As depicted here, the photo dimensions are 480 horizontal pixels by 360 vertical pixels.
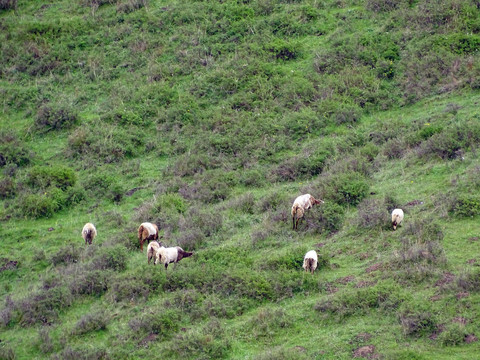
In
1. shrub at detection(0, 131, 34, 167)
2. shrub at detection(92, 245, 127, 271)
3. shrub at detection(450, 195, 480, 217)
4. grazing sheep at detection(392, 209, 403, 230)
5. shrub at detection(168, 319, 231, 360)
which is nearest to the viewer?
shrub at detection(168, 319, 231, 360)

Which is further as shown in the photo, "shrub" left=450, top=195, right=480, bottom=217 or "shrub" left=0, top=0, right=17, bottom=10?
"shrub" left=0, top=0, right=17, bottom=10

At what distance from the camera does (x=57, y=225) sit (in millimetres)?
18938

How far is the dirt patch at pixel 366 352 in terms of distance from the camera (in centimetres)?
1005

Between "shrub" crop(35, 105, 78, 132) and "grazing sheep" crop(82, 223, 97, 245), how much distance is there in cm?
808

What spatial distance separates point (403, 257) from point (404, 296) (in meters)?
1.43

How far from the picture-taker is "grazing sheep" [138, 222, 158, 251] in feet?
52.5

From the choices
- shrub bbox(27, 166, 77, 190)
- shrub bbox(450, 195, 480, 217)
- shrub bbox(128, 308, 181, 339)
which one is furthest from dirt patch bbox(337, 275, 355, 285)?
shrub bbox(27, 166, 77, 190)

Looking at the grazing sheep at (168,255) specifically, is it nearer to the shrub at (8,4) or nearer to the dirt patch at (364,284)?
the dirt patch at (364,284)

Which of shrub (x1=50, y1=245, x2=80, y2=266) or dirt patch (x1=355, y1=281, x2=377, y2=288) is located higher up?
dirt patch (x1=355, y1=281, x2=377, y2=288)

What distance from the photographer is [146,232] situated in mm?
16016

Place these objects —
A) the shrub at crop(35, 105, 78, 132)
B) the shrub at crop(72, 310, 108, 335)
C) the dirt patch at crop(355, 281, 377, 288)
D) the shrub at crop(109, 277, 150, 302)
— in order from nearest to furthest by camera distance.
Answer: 1. the dirt patch at crop(355, 281, 377, 288)
2. the shrub at crop(72, 310, 108, 335)
3. the shrub at crop(109, 277, 150, 302)
4. the shrub at crop(35, 105, 78, 132)

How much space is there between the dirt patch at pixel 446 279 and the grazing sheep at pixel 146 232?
7.36m

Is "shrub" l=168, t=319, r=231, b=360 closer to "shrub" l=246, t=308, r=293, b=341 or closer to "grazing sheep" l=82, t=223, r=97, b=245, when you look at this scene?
"shrub" l=246, t=308, r=293, b=341

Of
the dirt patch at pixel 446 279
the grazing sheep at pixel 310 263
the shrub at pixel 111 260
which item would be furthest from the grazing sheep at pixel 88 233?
the dirt patch at pixel 446 279
